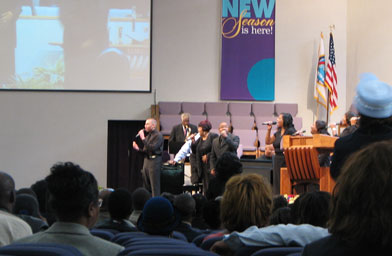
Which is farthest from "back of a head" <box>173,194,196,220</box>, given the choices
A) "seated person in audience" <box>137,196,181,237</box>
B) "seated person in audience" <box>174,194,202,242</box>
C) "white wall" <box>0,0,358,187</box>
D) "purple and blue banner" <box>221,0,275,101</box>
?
"purple and blue banner" <box>221,0,275,101</box>

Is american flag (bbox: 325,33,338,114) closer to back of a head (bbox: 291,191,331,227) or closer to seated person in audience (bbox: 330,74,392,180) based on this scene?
seated person in audience (bbox: 330,74,392,180)

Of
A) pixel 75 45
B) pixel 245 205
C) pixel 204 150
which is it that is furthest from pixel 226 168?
pixel 75 45

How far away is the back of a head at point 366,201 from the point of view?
3.69 ft

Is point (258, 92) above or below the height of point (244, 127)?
above

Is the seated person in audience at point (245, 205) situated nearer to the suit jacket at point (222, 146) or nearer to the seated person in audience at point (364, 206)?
the seated person in audience at point (364, 206)

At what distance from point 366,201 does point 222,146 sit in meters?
7.77

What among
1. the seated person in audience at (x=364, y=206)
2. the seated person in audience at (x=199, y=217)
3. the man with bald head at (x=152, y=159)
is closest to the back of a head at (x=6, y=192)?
the seated person in audience at (x=199, y=217)

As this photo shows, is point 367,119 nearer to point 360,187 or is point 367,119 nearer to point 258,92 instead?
point 360,187

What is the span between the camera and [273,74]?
13.1 meters

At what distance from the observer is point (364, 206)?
1.13m

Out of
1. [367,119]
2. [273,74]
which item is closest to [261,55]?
[273,74]

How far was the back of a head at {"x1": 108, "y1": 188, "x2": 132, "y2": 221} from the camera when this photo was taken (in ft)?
11.6

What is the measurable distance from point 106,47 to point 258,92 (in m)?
3.82

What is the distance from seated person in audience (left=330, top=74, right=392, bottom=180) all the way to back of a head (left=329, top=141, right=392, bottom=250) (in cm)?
142
